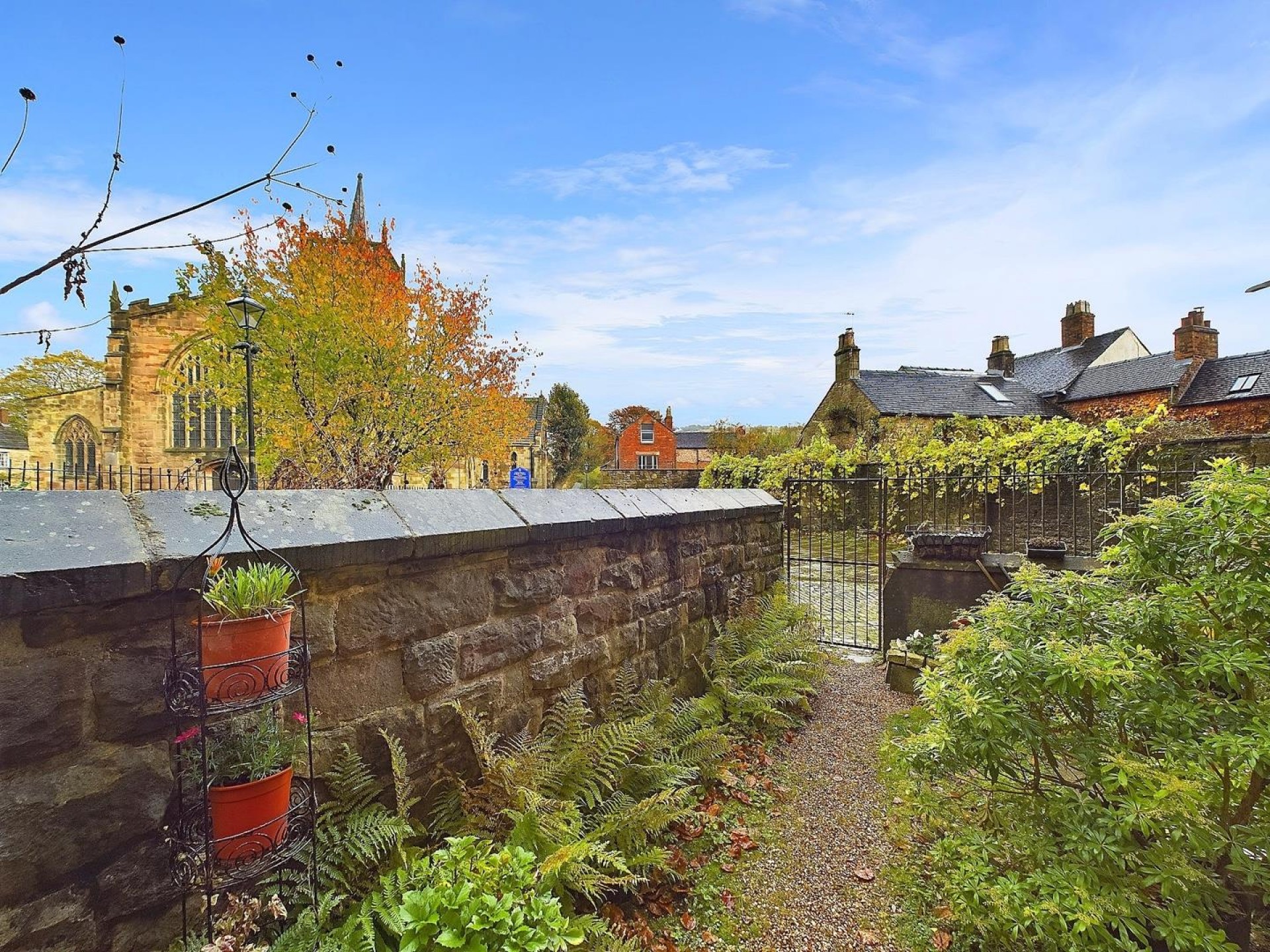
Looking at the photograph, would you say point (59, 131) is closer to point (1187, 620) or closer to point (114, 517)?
point (114, 517)

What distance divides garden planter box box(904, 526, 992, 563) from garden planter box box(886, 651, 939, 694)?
123cm

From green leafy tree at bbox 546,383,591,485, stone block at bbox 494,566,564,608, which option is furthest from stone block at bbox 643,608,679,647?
green leafy tree at bbox 546,383,591,485

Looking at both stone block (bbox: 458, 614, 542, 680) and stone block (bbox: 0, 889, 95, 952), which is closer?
stone block (bbox: 0, 889, 95, 952)

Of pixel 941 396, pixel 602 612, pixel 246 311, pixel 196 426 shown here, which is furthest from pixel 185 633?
pixel 196 426

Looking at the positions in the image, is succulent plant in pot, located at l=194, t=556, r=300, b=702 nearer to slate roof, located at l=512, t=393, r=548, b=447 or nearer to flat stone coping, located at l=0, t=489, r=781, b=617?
flat stone coping, located at l=0, t=489, r=781, b=617

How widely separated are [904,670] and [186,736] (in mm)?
5621

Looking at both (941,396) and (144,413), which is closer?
(941,396)

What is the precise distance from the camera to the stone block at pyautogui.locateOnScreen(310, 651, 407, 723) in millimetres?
1916

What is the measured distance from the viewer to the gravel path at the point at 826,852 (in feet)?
8.09

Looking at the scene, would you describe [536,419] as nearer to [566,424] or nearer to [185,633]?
[566,424]

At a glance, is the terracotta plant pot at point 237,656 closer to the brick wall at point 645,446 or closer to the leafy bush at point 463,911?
the leafy bush at point 463,911

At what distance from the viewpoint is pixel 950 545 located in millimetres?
5949

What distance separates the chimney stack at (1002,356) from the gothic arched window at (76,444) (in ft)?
143

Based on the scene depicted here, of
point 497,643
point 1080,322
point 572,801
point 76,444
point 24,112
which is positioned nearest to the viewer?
point 24,112
